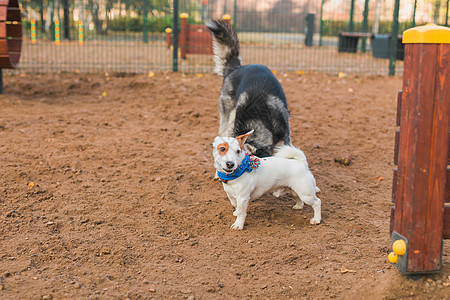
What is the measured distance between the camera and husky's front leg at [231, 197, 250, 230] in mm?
4062

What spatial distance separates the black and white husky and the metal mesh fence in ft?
16.2

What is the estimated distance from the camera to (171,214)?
4.32 metres

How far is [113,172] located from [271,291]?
8.73 feet

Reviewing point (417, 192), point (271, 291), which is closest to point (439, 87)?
point (417, 192)

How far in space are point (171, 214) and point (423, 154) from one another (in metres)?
2.34

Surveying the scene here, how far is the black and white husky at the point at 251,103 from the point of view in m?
4.76

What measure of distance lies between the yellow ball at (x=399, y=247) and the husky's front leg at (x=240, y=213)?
1.51m

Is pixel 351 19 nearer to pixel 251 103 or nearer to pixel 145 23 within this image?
pixel 145 23

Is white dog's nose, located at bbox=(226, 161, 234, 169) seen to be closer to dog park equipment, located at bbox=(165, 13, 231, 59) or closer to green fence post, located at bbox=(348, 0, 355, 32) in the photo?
dog park equipment, located at bbox=(165, 13, 231, 59)

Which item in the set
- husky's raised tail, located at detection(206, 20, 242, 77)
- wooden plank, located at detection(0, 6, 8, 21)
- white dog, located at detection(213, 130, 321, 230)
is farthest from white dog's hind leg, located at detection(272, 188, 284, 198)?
wooden plank, located at detection(0, 6, 8, 21)

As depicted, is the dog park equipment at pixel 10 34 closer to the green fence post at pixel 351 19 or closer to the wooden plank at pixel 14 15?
the wooden plank at pixel 14 15

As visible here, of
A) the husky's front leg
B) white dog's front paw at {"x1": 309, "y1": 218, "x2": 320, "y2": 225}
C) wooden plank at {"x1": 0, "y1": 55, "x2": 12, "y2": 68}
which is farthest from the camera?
wooden plank at {"x1": 0, "y1": 55, "x2": 12, "y2": 68}

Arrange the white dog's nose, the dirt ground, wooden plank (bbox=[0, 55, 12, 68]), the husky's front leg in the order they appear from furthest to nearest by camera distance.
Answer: wooden plank (bbox=[0, 55, 12, 68]) < the husky's front leg < the white dog's nose < the dirt ground

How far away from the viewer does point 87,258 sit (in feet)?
11.3
